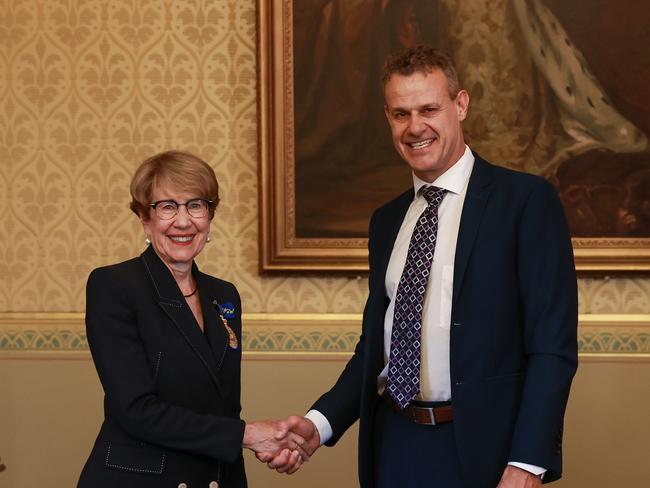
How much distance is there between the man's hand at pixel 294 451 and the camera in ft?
9.60

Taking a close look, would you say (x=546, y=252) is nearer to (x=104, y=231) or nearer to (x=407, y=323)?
(x=407, y=323)

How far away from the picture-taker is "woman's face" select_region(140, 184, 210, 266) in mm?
2695

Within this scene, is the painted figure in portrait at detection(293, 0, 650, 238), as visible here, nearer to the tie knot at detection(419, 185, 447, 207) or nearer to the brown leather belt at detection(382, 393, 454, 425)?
the tie knot at detection(419, 185, 447, 207)

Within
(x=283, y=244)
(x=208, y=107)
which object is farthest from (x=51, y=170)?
(x=283, y=244)

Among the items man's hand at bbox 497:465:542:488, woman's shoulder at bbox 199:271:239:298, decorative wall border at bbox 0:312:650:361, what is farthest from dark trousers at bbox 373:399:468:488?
decorative wall border at bbox 0:312:650:361

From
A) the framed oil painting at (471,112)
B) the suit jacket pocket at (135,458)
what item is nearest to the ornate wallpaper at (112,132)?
the framed oil painting at (471,112)

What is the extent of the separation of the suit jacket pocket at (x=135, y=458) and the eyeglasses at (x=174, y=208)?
0.67 m

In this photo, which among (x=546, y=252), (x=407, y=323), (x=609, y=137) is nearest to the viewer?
(x=546, y=252)

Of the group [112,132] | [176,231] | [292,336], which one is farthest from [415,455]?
[112,132]

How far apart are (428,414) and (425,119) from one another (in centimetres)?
87

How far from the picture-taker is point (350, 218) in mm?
4527

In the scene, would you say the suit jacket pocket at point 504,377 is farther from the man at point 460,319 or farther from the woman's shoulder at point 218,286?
the woman's shoulder at point 218,286

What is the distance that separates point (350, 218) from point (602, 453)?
1689 millimetres

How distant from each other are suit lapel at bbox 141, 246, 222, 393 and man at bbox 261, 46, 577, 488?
1.64ft
